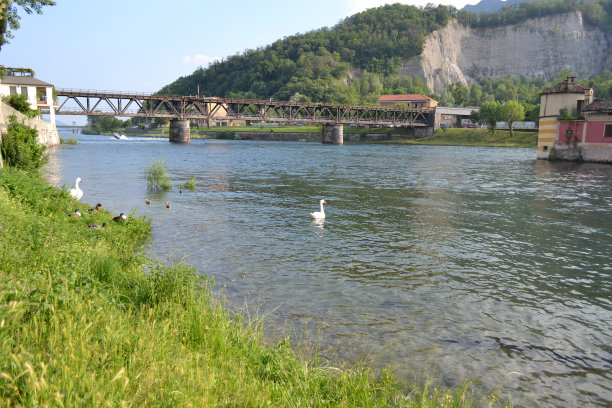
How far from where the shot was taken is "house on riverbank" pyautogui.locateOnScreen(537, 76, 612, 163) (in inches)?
2368

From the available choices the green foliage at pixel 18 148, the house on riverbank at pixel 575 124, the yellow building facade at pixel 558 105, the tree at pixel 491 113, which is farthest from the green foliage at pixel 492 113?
the green foliage at pixel 18 148

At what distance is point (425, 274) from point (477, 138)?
11231 cm

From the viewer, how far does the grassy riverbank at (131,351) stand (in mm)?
4426

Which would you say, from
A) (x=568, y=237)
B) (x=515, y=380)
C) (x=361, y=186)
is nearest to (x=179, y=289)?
(x=515, y=380)

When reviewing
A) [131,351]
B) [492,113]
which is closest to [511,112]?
[492,113]

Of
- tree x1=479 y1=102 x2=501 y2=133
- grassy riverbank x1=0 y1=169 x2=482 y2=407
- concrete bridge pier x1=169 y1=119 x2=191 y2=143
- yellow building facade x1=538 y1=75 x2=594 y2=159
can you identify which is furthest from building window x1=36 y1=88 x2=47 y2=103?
tree x1=479 y1=102 x2=501 y2=133

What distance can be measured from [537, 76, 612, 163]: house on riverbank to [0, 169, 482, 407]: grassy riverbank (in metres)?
65.4

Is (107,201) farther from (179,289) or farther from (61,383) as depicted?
(61,383)

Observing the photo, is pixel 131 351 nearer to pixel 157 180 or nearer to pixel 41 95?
pixel 157 180

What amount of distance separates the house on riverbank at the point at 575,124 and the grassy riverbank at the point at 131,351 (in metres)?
65.4

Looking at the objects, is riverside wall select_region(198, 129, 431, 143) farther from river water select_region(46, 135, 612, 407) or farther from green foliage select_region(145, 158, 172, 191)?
green foliage select_region(145, 158, 172, 191)

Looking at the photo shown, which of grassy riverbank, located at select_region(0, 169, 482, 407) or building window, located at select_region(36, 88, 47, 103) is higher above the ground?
building window, located at select_region(36, 88, 47, 103)

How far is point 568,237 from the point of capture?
20125 millimetres

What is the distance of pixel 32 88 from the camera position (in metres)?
89.8
